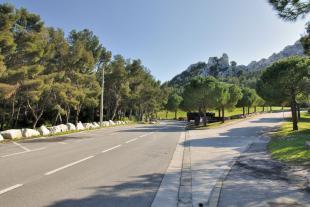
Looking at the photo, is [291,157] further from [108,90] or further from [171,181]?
[108,90]

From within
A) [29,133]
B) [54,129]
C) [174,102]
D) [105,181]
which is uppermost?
[174,102]

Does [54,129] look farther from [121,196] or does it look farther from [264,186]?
[264,186]

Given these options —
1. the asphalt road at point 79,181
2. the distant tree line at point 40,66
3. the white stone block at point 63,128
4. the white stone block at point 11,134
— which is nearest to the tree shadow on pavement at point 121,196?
the asphalt road at point 79,181

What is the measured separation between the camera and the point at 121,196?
23.6 feet

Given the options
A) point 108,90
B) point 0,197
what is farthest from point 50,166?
point 108,90

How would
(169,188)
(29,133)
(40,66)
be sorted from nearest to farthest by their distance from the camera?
(169,188)
(29,133)
(40,66)

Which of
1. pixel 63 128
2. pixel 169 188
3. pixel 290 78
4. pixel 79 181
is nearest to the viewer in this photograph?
pixel 169 188

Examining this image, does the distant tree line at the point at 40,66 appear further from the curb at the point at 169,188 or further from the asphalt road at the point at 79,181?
the curb at the point at 169,188

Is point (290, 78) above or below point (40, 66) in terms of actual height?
below

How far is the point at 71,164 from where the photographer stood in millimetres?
11633

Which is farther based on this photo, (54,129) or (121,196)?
(54,129)

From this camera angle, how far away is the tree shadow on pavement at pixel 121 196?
6580mm

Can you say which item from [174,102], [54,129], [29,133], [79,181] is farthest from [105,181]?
[174,102]

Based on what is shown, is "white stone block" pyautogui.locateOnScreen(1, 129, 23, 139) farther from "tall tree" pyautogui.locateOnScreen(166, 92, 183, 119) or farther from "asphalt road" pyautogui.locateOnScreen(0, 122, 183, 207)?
"tall tree" pyautogui.locateOnScreen(166, 92, 183, 119)
